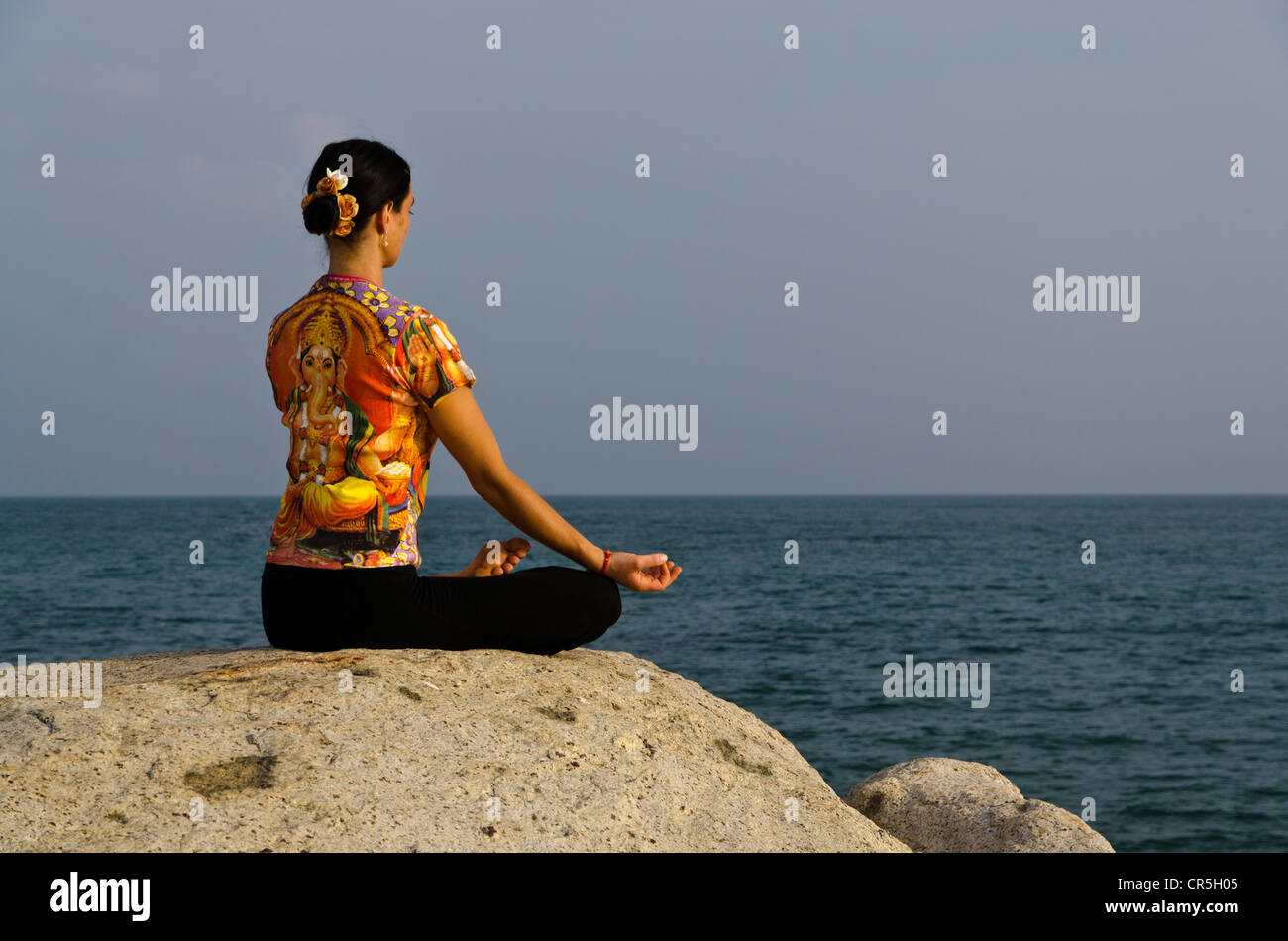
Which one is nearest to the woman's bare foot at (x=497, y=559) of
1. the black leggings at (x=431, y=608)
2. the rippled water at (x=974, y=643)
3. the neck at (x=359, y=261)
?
the black leggings at (x=431, y=608)

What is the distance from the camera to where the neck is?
4266 mm

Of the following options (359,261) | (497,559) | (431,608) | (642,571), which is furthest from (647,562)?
(359,261)

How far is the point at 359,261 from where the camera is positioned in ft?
14.0

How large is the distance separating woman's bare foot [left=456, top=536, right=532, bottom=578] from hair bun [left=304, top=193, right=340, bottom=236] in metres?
1.51

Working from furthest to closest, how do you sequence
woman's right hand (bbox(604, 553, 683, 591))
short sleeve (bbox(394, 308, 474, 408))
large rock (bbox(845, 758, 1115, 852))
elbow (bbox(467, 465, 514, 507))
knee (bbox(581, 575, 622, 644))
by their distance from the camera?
large rock (bbox(845, 758, 1115, 852)) < knee (bbox(581, 575, 622, 644)) < woman's right hand (bbox(604, 553, 683, 591)) < elbow (bbox(467, 465, 514, 507)) < short sleeve (bbox(394, 308, 474, 408))

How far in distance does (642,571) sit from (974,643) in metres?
27.9

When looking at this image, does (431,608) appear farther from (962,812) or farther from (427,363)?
(962,812)

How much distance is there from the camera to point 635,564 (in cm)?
454

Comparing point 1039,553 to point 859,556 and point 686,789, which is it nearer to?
point 859,556

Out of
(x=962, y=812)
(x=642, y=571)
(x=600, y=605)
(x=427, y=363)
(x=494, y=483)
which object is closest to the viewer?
(x=427, y=363)

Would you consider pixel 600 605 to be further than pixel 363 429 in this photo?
Yes

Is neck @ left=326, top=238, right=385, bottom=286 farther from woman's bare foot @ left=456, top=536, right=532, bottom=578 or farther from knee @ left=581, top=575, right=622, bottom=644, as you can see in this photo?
knee @ left=581, top=575, right=622, bottom=644

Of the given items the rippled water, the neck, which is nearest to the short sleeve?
the neck
